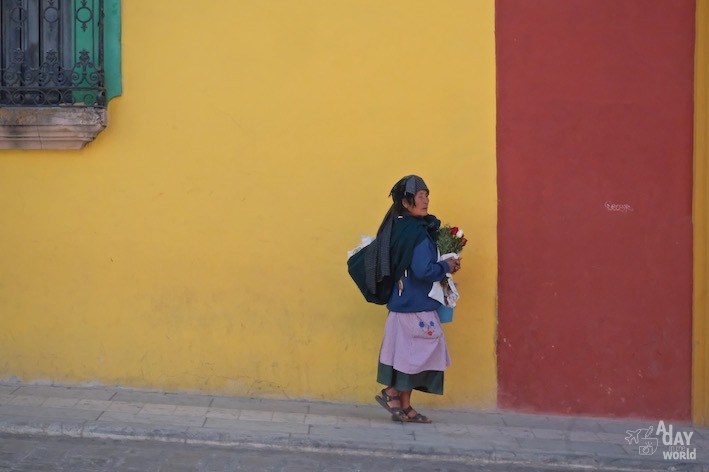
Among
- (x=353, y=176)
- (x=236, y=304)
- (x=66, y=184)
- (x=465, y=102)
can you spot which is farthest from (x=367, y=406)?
(x=66, y=184)

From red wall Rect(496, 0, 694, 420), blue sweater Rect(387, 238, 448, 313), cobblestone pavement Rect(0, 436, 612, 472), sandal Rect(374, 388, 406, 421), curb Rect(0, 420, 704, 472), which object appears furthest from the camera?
red wall Rect(496, 0, 694, 420)

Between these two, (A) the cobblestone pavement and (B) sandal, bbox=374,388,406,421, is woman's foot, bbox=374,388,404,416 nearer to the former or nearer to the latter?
(B) sandal, bbox=374,388,406,421

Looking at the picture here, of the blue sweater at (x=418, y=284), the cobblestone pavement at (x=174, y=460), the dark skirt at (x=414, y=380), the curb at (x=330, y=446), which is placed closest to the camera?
the cobblestone pavement at (x=174, y=460)

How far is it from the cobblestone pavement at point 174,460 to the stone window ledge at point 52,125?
2144mm

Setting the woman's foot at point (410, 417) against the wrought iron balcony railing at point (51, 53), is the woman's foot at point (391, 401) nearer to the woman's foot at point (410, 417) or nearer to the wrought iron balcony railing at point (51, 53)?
the woman's foot at point (410, 417)

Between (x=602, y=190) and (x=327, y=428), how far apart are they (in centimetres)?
260

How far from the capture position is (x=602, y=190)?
21.3 ft

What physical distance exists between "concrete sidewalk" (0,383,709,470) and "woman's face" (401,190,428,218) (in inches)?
57.2

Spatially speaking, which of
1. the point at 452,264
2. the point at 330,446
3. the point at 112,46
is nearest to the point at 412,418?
the point at 330,446

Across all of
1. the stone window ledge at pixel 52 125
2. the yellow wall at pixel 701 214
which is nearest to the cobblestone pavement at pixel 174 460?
the yellow wall at pixel 701 214

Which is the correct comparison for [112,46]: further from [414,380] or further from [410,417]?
[410,417]

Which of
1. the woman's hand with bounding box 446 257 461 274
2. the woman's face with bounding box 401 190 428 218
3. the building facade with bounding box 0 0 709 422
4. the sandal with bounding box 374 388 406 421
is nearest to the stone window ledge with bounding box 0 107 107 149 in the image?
the building facade with bounding box 0 0 709 422

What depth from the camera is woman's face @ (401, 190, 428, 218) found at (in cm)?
595

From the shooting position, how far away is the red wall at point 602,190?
21.2ft
